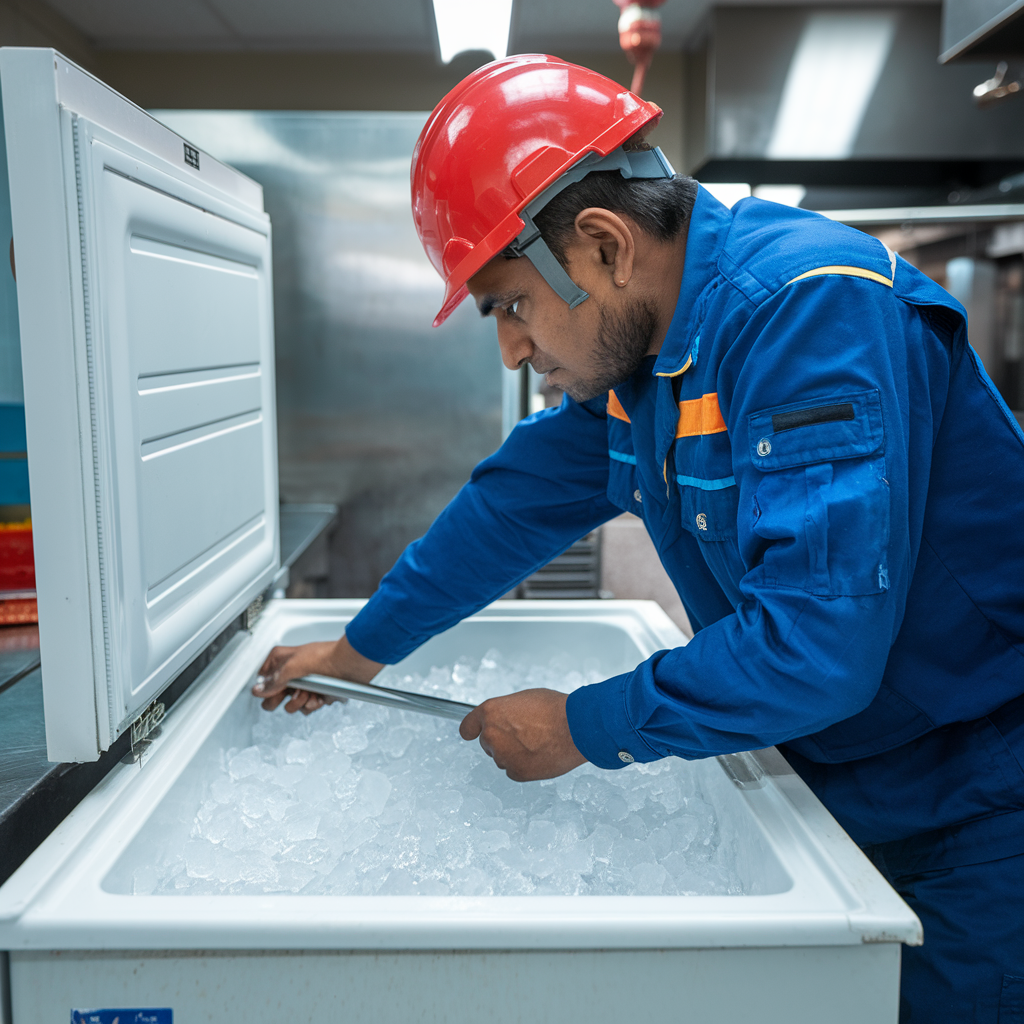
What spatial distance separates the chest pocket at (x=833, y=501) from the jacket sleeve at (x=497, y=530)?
1.92 feet

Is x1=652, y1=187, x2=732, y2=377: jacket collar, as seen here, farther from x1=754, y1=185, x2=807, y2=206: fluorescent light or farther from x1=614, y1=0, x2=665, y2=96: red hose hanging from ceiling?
x1=754, y1=185, x2=807, y2=206: fluorescent light

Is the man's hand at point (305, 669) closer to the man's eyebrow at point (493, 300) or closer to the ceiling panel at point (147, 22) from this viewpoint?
the man's eyebrow at point (493, 300)

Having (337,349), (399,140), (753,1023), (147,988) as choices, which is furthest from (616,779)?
(399,140)

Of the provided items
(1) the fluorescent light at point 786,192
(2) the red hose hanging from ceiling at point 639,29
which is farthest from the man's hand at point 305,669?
(1) the fluorescent light at point 786,192

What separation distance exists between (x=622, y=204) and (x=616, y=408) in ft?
1.04

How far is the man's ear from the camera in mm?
939

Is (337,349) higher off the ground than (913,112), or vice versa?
(913,112)

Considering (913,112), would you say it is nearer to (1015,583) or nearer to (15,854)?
(1015,583)

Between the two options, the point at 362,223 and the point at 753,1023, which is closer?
the point at 753,1023

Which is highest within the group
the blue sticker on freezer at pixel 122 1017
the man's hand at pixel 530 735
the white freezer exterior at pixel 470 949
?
the man's hand at pixel 530 735

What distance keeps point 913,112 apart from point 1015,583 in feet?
10.7

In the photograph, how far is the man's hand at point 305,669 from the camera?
1305 mm

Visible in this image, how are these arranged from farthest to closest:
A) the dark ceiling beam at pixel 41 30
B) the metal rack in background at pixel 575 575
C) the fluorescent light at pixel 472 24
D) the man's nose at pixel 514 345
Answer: the dark ceiling beam at pixel 41 30 < the metal rack in background at pixel 575 575 < the fluorescent light at pixel 472 24 < the man's nose at pixel 514 345

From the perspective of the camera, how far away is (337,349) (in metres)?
3.10
